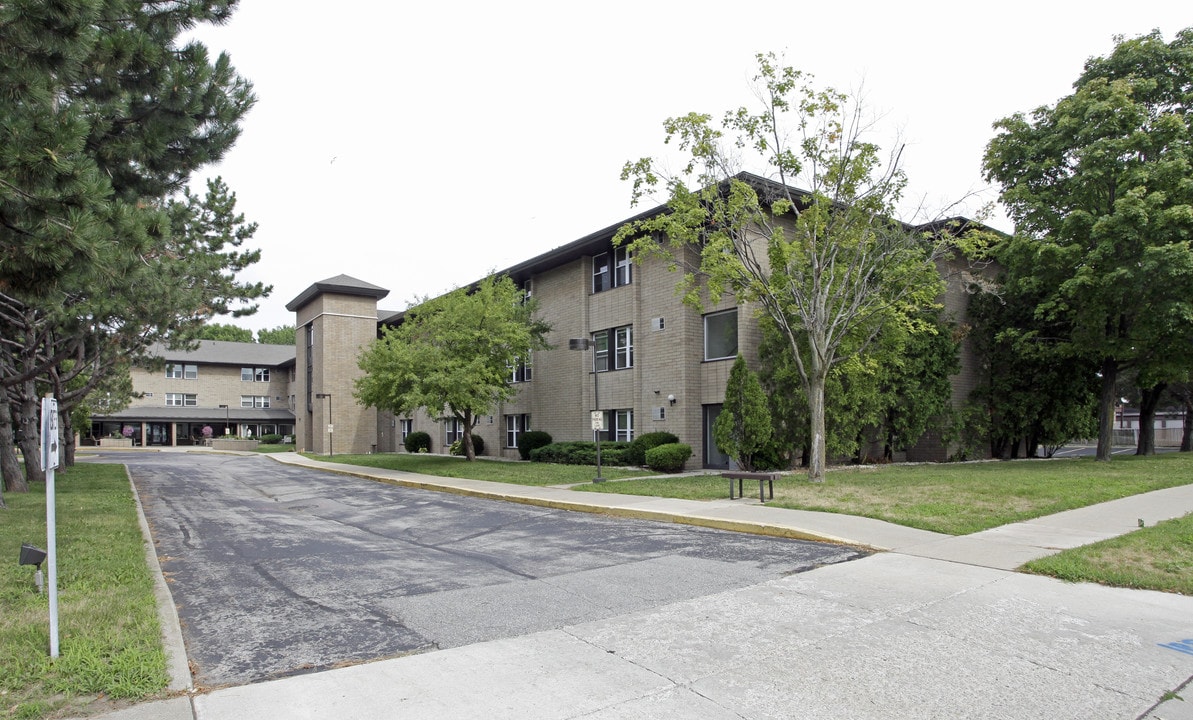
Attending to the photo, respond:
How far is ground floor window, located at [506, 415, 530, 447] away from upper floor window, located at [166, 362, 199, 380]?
45803 mm

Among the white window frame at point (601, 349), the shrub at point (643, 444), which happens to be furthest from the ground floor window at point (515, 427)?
the shrub at point (643, 444)

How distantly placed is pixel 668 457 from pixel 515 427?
12727 mm

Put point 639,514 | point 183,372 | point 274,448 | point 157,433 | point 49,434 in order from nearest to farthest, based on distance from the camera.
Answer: point 49,434 → point 639,514 → point 274,448 → point 183,372 → point 157,433

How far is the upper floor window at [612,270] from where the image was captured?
2608cm

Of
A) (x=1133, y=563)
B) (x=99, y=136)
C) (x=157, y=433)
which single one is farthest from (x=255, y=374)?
(x=1133, y=563)

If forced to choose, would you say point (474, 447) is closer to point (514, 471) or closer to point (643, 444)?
point (514, 471)

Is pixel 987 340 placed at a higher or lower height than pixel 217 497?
higher

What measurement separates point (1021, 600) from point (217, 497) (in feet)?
61.5

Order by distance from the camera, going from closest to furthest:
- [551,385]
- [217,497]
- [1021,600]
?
[1021,600]
[217,497]
[551,385]

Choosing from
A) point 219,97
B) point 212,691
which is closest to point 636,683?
point 212,691

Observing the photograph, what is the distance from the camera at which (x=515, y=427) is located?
32719 mm

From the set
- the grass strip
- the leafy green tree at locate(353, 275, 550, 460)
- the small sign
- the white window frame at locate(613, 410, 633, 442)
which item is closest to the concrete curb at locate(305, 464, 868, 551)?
the grass strip

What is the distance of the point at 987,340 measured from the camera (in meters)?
26.6

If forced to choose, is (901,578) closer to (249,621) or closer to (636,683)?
(636,683)
